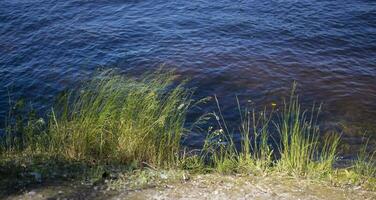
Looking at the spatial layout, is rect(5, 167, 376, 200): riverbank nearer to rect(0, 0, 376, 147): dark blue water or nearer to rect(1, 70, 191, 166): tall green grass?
rect(1, 70, 191, 166): tall green grass

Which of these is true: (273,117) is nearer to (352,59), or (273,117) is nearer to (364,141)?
(364,141)

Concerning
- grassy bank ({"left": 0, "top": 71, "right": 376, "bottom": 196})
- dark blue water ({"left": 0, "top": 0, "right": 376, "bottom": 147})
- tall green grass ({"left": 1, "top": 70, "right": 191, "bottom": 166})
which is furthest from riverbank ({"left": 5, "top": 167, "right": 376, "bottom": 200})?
dark blue water ({"left": 0, "top": 0, "right": 376, "bottom": 147})

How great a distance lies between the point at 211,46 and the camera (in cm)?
1541

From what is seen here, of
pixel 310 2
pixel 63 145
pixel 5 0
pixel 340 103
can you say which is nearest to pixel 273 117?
pixel 340 103

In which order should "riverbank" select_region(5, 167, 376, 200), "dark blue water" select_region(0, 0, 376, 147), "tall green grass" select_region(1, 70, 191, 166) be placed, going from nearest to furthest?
1. "riverbank" select_region(5, 167, 376, 200)
2. "tall green grass" select_region(1, 70, 191, 166)
3. "dark blue water" select_region(0, 0, 376, 147)

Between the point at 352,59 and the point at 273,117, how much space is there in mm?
4493

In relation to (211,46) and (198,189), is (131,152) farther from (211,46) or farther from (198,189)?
(211,46)

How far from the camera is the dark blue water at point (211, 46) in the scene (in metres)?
12.7

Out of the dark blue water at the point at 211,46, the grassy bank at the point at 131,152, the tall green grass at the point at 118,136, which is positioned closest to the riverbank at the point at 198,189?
the grassy bank at the point at 131,152

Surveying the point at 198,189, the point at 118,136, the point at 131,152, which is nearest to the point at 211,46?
the point at 118,136

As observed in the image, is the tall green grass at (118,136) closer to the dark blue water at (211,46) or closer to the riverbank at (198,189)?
the riverbank at (198,189)

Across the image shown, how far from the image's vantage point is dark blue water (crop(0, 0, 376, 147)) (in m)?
12.7

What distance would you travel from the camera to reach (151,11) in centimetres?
1847

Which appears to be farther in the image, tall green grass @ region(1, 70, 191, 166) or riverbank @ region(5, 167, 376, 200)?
tall green grass @ region(1, 70, 191, 166)
